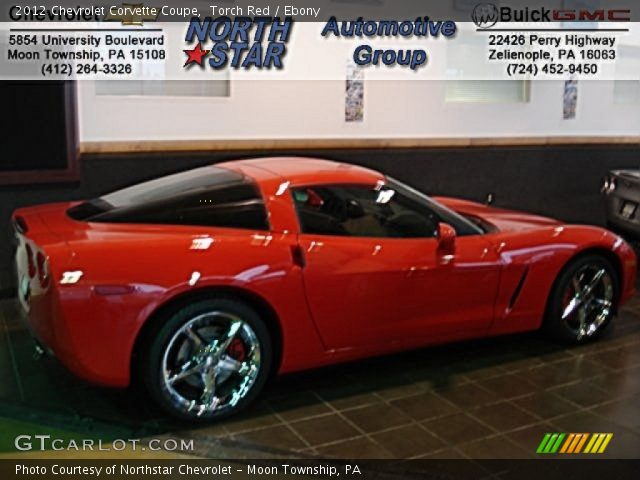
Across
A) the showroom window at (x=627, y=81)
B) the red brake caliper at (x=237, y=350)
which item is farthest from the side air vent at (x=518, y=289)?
the showroom window at (x=627, y=81)

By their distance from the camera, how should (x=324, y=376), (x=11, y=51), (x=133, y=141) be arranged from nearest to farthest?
(x=324, y=376)
(x=11, y=51)
(x=133, y=141)

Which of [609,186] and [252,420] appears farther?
[609,186]

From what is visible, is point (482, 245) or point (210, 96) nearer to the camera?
point (482, 245)

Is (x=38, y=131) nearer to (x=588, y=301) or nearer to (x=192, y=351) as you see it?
(x=192, y=351)

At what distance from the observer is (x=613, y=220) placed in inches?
267

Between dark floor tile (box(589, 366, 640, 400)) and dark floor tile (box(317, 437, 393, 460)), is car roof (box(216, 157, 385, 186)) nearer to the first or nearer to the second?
dark floor tile (box(317, 437, 393, 460))

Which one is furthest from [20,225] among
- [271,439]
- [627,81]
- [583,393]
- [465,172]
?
[627,81]

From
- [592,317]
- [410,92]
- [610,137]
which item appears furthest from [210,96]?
[610,137]

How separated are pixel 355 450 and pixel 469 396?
91 cm

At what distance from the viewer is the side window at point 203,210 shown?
3.62 m

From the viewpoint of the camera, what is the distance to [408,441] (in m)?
3.38

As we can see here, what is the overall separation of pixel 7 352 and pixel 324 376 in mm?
1987

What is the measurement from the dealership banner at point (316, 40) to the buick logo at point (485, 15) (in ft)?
0.04

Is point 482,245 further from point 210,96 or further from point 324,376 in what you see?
point 210,96
